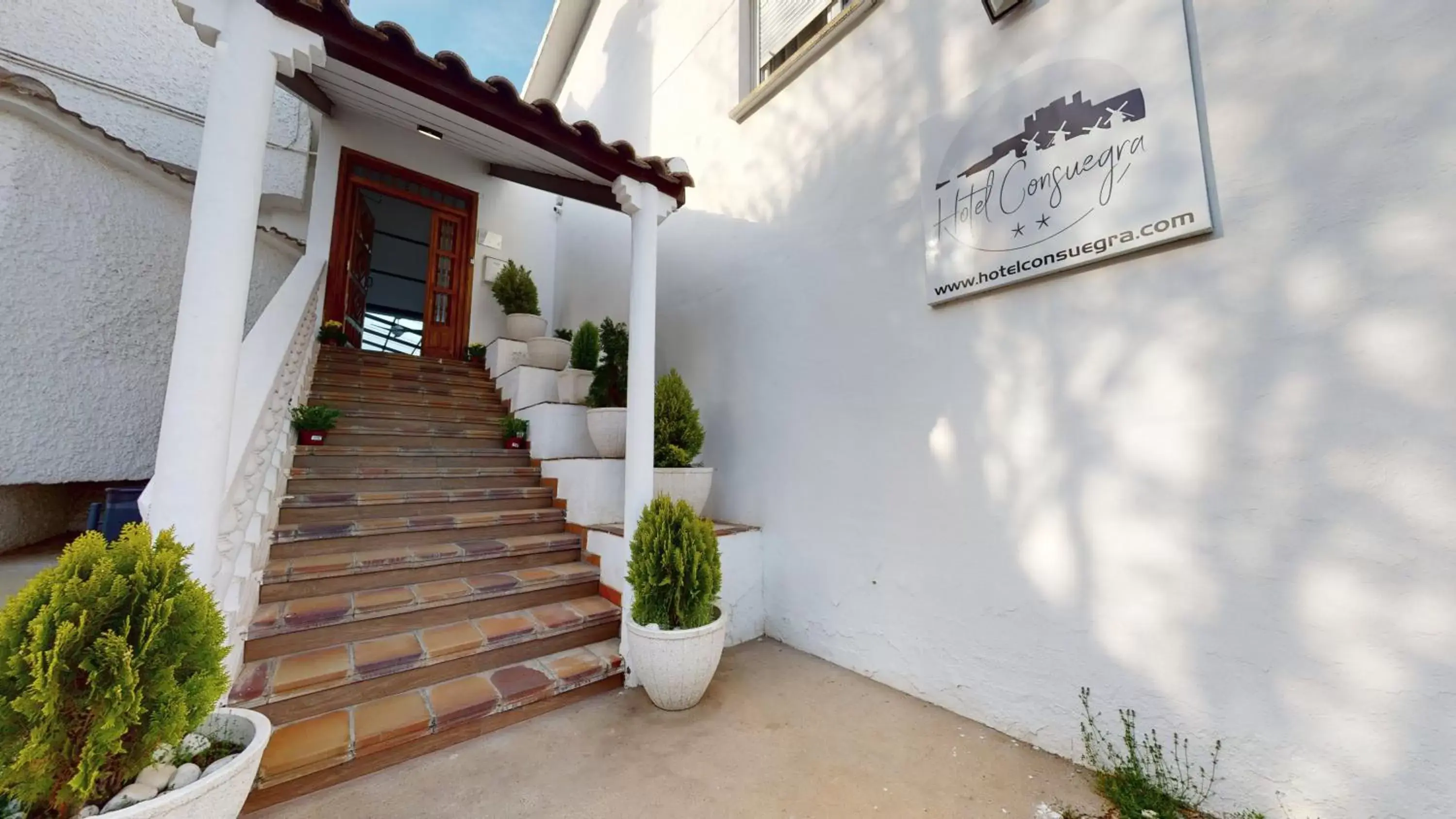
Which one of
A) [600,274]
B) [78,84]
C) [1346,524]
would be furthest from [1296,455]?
[78,84]

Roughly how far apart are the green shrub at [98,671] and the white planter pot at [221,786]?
0.10m

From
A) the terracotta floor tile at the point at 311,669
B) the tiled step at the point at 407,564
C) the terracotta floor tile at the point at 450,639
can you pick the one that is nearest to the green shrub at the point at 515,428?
the tiled step at the point at 407,564

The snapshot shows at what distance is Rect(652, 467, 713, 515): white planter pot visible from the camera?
3.37 metres

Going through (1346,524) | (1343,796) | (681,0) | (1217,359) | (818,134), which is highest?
(681,0)

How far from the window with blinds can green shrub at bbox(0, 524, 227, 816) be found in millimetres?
4290

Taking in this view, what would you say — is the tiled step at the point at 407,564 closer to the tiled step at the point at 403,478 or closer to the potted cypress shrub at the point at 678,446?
the tiled step at the point at 403,478

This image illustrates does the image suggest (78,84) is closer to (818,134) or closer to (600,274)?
(600,274)

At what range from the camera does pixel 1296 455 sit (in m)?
1.61

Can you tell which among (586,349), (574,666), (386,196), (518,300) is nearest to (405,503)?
(574,666)

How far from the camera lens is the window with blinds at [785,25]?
3582 mm

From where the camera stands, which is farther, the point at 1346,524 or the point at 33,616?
the point at 1346,524

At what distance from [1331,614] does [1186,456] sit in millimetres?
566

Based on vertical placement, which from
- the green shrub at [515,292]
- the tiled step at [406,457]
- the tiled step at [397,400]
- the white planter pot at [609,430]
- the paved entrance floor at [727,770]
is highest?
the green shrub at [515,292]

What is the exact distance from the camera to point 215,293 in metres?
1.82
